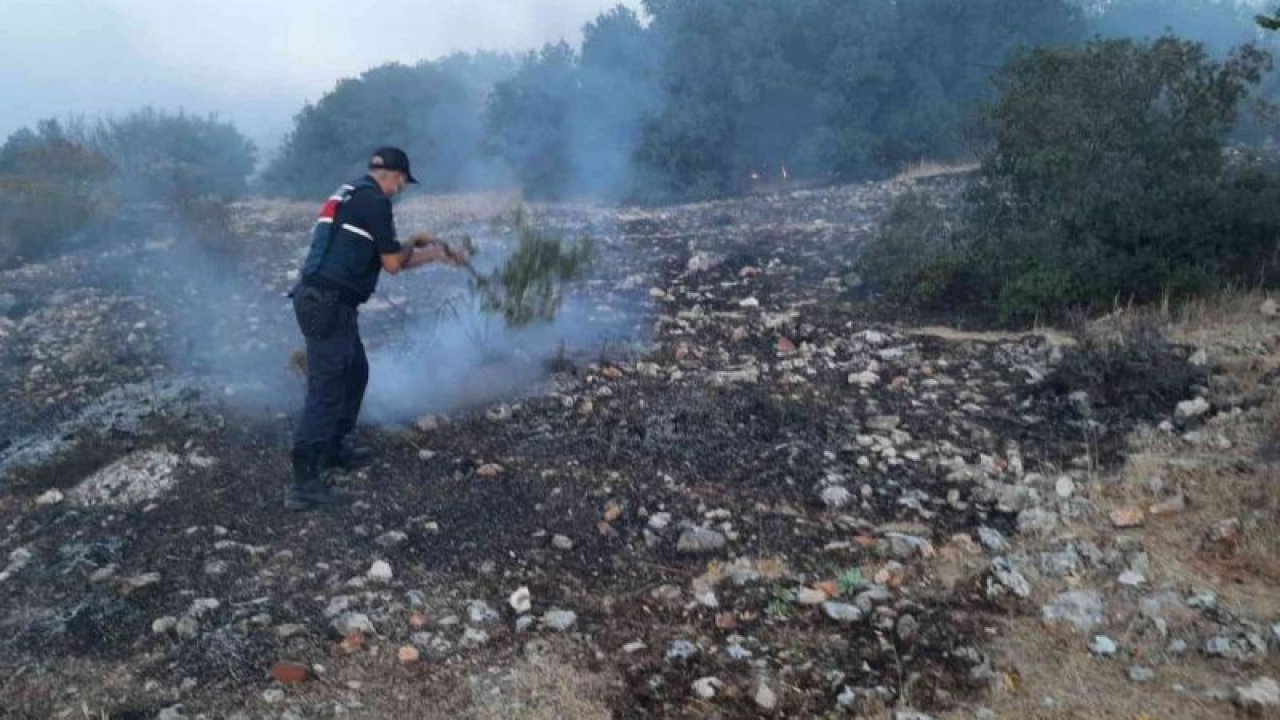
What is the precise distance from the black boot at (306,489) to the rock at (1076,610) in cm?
290

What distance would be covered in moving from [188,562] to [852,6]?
14116 millimetres

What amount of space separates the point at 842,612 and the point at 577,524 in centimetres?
122

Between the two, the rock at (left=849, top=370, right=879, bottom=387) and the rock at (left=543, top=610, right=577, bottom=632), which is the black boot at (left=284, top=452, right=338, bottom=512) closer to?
the rock at (left=543, top=610, right=577, bottom=632)

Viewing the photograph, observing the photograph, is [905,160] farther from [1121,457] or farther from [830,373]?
[1121,457]

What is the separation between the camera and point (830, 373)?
587 centimetres

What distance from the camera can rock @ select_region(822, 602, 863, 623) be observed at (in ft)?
11.4

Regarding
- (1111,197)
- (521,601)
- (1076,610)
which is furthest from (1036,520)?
(1111,197)

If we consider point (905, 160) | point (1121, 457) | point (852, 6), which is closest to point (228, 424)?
point (1121, 457)

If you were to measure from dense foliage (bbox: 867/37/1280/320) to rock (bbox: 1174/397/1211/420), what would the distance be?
1487mm

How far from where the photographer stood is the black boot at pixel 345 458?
188 inches

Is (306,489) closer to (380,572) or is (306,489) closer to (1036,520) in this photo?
(380,572)

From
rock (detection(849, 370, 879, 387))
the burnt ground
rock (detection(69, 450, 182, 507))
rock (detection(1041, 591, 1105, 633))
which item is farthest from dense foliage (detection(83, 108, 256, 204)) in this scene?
rock (detection(1041, 591, 1105, 633))

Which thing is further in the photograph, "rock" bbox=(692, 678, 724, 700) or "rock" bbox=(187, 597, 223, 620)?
"rock" bbox=(187, 597, 223, 620)

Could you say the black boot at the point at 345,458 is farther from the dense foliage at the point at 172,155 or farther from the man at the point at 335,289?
the dense foliage at the point at 172,155
